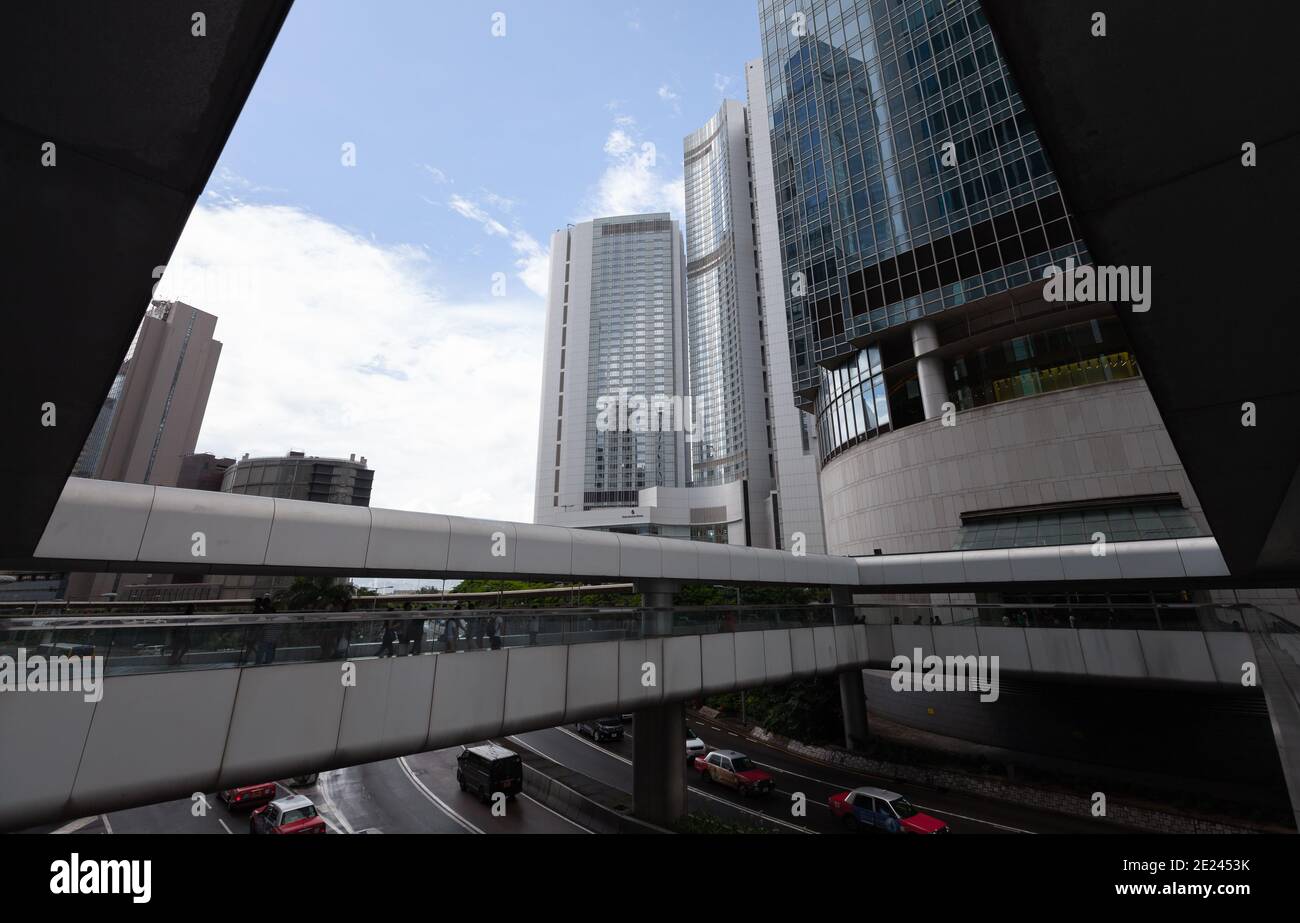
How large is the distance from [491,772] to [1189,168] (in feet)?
85.0

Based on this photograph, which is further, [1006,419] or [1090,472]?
[1006,419]

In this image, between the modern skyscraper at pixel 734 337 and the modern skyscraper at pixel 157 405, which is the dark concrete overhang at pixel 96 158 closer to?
the modern skyscraper at pixel 734 337

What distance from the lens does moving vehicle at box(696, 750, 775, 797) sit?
869 inches

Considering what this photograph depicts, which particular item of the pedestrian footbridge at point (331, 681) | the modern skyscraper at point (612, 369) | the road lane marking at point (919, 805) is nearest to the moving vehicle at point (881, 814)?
the road lane marking at point (919, 805)

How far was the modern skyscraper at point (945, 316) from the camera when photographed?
28.2 metres

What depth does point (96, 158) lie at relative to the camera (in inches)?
129

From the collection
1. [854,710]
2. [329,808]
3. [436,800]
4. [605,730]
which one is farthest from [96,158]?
[605,730]

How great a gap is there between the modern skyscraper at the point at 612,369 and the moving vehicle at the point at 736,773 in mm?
74830

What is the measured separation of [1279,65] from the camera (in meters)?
2.93

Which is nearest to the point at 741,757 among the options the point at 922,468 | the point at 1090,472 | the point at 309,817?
the point at 309,817

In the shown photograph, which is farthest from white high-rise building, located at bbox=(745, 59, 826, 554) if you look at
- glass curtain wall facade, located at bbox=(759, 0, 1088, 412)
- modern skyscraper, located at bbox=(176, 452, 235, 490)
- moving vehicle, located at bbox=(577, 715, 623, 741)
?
modern skyscraper, located at bbox=(176, 452, 235, 490)

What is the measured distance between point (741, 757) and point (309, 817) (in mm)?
15926
